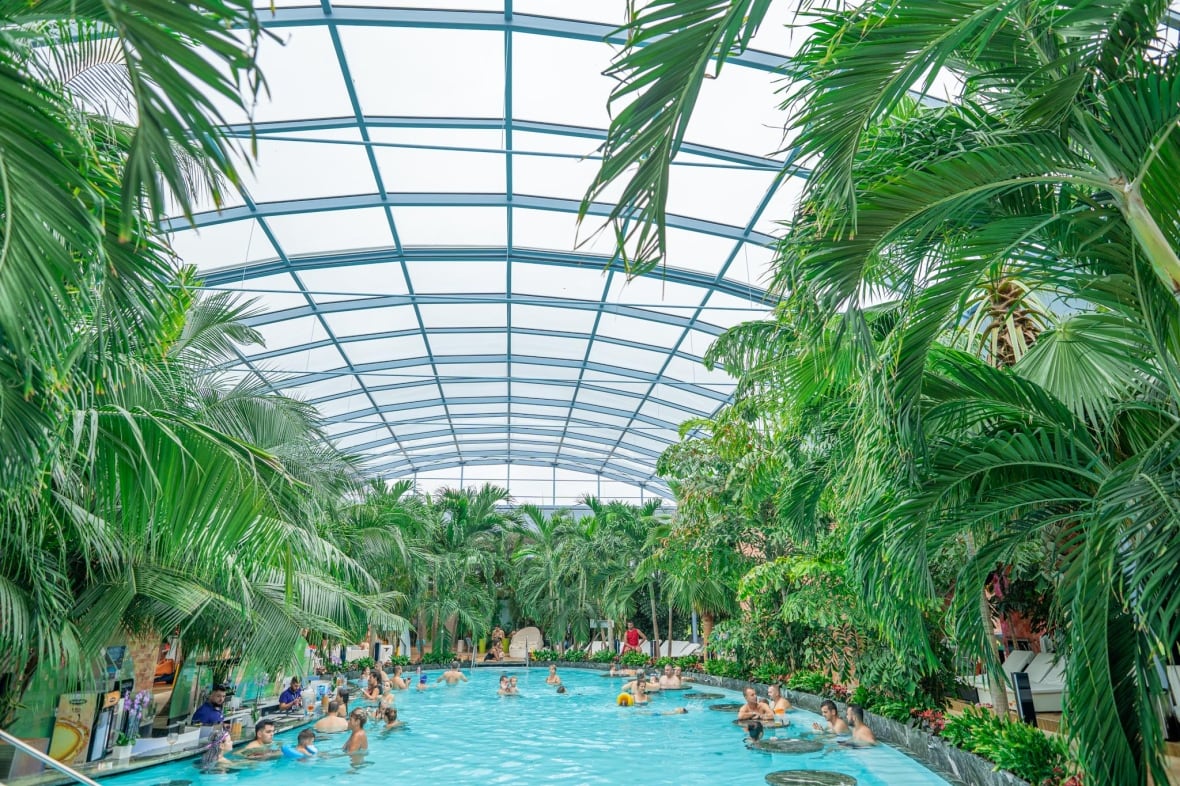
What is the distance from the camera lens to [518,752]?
38.2 ft

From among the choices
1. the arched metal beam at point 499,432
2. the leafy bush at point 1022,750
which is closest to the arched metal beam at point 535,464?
the arched metal beam at point 499,432

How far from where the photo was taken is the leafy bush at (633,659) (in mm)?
23839

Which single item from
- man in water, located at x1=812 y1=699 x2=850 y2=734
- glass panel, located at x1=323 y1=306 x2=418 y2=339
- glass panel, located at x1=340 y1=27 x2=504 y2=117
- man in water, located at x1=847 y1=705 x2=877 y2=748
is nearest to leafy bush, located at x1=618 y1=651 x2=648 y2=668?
man in water, located at x1=812 y1=699 x2=850 y2=734

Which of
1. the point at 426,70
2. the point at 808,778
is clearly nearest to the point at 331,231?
the point at 426,70

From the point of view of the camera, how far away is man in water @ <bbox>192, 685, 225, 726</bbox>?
1038 centimetres

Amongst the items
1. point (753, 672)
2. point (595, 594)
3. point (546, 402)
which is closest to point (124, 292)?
point (753, 672)

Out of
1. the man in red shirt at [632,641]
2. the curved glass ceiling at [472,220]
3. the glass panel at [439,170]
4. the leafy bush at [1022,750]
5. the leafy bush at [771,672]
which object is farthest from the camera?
the man in red shirt at [632,641]

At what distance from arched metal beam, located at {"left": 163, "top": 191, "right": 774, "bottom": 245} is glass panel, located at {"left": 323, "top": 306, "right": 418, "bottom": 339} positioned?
429cm

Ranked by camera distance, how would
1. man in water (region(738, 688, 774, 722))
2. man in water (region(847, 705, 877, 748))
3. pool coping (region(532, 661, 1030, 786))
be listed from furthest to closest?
man in water (region(738, 688, 774, 722))
man in water (region(847, 705, 877, 748))
pool coping (region(532, 661, 1030, 786))

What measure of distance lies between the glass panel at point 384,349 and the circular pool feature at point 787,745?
12.1 meters

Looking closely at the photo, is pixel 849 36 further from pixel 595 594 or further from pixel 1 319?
pixel 595 594

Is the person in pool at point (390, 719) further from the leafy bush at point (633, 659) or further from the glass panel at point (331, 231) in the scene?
the leafy bush at point (633, 659)

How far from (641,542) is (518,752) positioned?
1234 cm

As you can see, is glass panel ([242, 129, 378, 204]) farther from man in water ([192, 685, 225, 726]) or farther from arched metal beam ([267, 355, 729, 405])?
arched metal beam ([267, 355, 729, 405])
